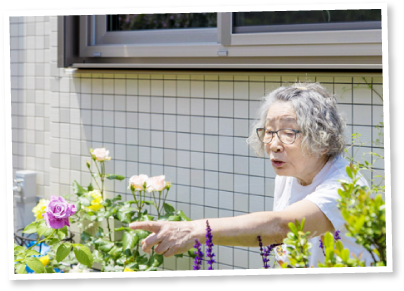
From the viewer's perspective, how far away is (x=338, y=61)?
1.67 metres

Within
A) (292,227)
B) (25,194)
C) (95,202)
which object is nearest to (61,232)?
(95,202)

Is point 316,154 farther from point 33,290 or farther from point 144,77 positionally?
point 144,77

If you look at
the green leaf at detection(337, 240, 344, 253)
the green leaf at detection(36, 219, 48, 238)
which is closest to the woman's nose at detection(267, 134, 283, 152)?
the green leaf at detection(337, 240, 344, 253)

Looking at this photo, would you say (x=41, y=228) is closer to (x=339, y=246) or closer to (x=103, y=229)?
(x=103, y=229)

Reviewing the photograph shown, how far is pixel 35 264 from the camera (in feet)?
4.82

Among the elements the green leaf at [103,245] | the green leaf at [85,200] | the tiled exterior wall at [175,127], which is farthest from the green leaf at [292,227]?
the green leaf at [85,200]

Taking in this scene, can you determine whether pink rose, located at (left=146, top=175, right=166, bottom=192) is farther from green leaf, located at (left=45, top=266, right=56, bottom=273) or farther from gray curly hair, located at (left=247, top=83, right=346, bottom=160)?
gray curly hair, located at (left=247, top=83, right=346, bottom=160)

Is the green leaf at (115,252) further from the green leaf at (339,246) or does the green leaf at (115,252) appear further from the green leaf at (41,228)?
the green leaf at (339,246)

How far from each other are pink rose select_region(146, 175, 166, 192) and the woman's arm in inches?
35.9

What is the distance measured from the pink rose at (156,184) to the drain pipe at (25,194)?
0.59 metres

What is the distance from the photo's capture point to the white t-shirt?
1025 mm

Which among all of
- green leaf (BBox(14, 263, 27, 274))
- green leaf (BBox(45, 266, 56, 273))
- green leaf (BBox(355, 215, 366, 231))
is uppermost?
green leaf (BBox(355, 215, 366, 231))

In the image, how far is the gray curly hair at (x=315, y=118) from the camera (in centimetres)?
122

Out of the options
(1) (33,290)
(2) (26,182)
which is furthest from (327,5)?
(2) (26,182)
